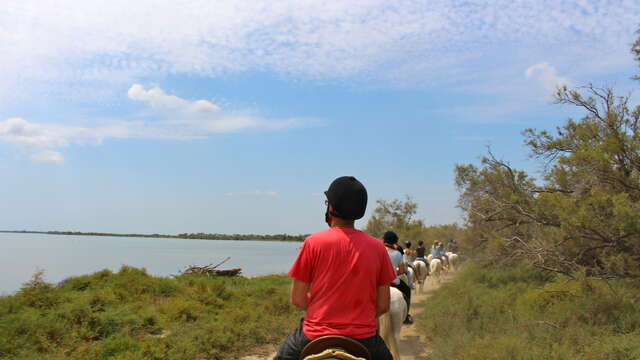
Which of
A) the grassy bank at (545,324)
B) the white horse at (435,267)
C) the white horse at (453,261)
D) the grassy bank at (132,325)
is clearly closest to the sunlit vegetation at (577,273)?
the grassy bank at (545,324)

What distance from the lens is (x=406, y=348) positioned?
30.2ft

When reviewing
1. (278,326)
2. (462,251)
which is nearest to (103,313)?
(278,326)

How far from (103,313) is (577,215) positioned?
10174 millimetres

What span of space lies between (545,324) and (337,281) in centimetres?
729

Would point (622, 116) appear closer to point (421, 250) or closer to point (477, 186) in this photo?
point (477, 186)

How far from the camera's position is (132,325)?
34.5 feet

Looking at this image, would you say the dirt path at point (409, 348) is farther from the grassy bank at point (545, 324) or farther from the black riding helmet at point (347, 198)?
the black riding helmet at point (347, 198)

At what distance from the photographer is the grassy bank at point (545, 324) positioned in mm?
6848

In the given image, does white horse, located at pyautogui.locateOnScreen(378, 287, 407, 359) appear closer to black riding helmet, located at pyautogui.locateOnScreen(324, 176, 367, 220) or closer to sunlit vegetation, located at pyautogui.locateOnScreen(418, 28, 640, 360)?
sunlit vegetation, located at pyautogui.locateOnScreen(418, 28, 640, 360)

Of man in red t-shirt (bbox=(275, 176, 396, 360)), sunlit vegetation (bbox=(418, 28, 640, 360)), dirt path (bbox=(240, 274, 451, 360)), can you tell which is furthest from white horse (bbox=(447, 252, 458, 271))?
man in red t-shirt (bbox=(275, 176, 396, 360))

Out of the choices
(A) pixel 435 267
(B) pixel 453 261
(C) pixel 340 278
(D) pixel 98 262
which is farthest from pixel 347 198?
(D) pixel 98 262

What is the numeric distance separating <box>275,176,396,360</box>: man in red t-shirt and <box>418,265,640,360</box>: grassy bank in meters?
4.60

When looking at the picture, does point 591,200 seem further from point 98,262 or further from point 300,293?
point 98,262

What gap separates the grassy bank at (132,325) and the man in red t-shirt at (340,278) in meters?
6.05
